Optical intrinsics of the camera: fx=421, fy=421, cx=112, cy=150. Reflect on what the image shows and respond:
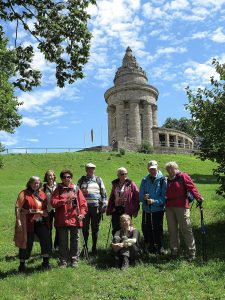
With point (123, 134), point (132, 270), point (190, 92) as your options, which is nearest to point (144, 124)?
point (123, 134)

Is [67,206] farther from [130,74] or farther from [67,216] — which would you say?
[130,74]

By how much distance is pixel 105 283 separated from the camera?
26.8 feet

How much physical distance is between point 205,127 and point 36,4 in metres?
6.07

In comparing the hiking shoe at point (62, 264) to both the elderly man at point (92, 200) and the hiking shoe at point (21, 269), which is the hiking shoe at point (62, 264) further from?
the elderly man at point (92, 200)

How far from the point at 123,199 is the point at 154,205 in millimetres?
758

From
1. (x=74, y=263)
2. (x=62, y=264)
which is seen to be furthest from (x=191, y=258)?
(x=62, y=264)

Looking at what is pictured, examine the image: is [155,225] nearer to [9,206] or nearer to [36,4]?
[36,4]

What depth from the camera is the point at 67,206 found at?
941 cm

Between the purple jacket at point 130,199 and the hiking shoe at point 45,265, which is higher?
the purple jacket at point 130,199

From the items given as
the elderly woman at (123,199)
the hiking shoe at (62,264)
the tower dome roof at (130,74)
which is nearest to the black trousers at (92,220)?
the elderly woman at (123,199)

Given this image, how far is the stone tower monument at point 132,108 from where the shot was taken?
7400 centimetres

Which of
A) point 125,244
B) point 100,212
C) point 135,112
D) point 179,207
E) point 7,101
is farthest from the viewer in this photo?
point 135,112

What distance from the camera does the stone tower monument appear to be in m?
74.0

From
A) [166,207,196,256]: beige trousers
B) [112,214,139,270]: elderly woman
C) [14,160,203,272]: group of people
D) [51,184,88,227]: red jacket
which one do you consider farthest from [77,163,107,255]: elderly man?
[166,207,196,256]: beige trousers
